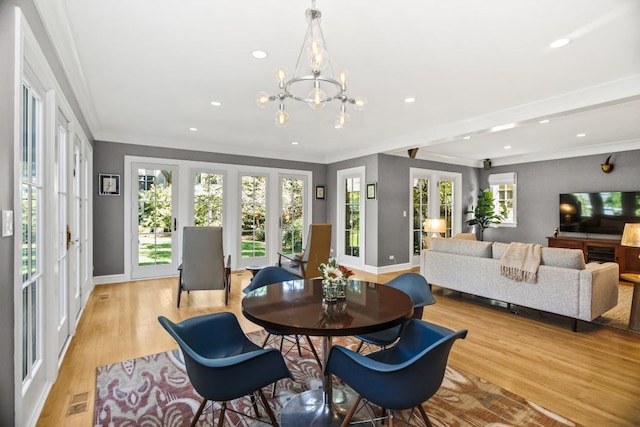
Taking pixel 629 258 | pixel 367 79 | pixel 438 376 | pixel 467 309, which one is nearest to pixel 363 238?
pixel 467 309

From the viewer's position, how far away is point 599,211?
6.18 metres

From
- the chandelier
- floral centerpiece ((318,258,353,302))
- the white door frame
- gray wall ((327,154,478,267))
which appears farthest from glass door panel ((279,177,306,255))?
floral centerpiece ((318,258,353,302))

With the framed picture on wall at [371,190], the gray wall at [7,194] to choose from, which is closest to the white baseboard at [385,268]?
the framed picture on wall at [371,190]

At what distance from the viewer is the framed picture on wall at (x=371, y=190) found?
6.32 metres

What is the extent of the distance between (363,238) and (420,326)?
4.73 meters

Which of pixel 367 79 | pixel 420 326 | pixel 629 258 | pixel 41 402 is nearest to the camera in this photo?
pixel 420 326

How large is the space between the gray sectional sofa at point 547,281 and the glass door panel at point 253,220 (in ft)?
11.8

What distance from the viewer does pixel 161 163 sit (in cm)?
569

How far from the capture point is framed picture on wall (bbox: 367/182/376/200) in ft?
20.7

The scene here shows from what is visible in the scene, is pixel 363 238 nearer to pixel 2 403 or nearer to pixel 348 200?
pixel 348 200

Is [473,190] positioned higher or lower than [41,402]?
higher

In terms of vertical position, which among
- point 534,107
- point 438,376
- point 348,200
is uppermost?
point 534,107

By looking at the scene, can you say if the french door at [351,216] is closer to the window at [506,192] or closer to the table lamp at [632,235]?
the window at [506,192]

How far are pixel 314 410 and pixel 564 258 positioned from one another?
3019mm
